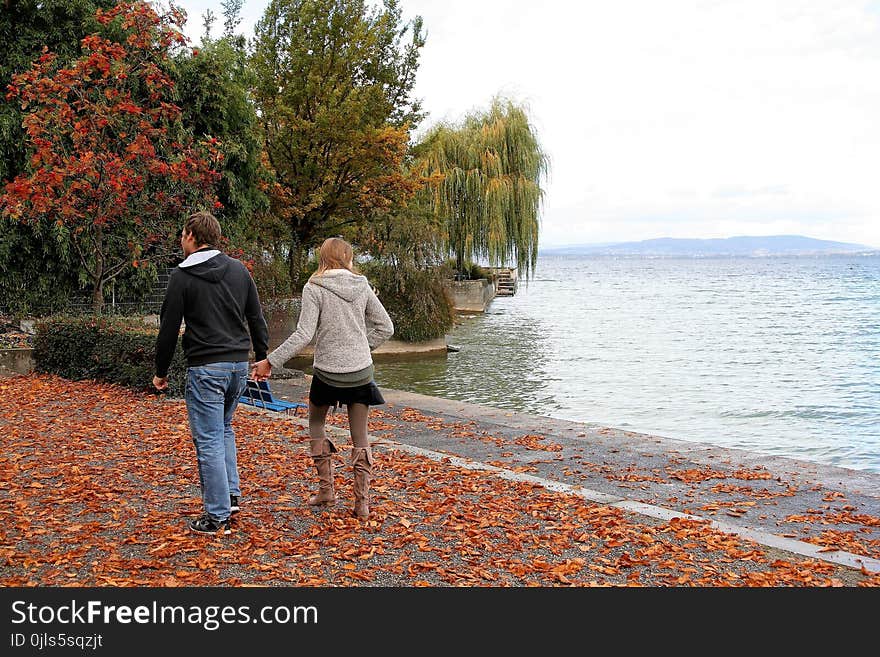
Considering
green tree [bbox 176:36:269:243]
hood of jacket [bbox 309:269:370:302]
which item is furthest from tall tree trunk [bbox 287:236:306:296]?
hood of jacket [bbox 309:269:370:302]

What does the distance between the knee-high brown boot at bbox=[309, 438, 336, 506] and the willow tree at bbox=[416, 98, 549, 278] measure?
3376 cm

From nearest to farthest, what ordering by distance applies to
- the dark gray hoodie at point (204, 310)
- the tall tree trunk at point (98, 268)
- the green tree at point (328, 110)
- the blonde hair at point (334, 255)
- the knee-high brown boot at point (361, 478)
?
the dark gray hoodie at point (204, 310), the blonde hair at point (334, 255), the knee-high brown boot at point (361, 478), the tall tree trunk at point (98, 268), the green tree at point (328, 110)

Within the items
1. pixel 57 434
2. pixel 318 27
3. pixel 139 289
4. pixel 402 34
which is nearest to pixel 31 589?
pixel 57 434

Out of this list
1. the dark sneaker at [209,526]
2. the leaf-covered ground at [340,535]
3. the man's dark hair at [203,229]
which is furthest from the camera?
the dark sneaker at [209,526]

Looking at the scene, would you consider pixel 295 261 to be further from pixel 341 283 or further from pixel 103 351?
pixel 341 283

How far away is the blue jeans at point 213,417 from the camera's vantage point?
5.54 metres

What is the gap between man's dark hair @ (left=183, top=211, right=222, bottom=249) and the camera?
5609mm

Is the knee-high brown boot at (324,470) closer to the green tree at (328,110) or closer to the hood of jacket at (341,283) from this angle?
the hood of jacket at (341,283)

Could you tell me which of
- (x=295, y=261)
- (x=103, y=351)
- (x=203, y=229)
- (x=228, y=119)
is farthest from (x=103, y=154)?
(x=295, y=261)

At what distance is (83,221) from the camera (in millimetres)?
14750

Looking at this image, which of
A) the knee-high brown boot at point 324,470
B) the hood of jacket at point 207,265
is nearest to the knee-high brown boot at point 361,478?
the knee-high brown boot at point 324,470

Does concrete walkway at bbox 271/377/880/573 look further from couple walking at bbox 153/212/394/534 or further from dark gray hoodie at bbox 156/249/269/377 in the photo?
dark gray hoodie at bbox 156/249/269/377

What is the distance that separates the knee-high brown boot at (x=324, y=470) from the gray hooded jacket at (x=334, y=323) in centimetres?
63

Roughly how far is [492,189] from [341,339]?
115 ft
